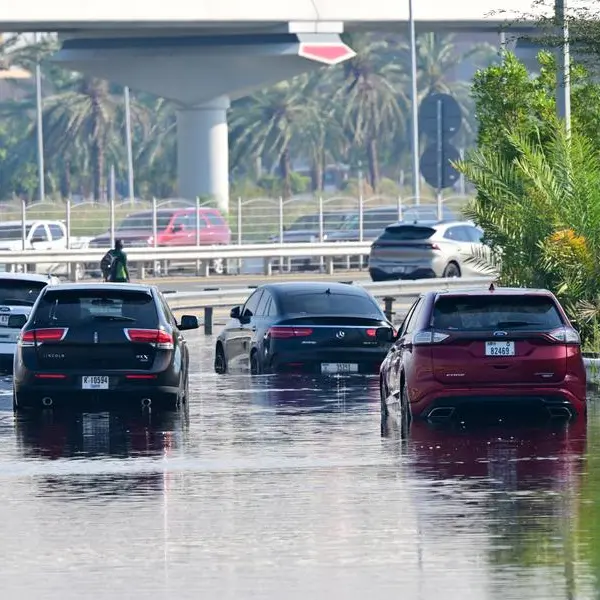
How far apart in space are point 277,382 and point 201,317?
19298 millimetres

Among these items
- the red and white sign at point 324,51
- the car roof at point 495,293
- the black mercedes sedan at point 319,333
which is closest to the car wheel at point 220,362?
the black mercedes sedan at point 319,333

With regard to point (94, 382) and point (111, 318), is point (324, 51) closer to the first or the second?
point (111, 318)

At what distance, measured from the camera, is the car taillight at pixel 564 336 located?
769 inches

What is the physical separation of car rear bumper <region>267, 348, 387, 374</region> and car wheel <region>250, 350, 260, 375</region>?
638mm

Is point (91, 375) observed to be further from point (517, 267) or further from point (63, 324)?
point (517, 267)

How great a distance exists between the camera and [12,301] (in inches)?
1110

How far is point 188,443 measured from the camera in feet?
62.0

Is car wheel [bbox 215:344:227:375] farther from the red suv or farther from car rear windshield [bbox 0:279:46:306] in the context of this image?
the red suv

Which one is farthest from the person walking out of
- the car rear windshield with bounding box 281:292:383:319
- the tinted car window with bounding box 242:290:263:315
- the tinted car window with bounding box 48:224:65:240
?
the tinted car window with bounding box 48:224:65:240

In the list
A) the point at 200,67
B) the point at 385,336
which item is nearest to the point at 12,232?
the point at 200,67

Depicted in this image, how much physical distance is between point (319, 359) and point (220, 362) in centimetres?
288

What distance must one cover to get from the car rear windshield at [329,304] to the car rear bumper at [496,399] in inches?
284

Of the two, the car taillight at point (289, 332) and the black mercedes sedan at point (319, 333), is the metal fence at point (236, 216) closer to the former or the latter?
the black mercedes sedan at point (319, 333)

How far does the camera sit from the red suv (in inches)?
767
